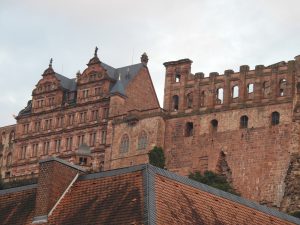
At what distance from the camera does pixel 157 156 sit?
111625mm

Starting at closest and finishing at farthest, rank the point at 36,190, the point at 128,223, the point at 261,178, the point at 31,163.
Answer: the point at 128,223 < the point at 36,190 < the point at 261,178 < the point at 31,163

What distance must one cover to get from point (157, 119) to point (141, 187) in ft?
239

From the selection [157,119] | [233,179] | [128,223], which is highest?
[157,119]

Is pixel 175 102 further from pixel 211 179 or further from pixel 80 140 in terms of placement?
pixel 80 140

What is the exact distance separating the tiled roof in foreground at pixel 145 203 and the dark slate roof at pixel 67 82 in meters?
86.8

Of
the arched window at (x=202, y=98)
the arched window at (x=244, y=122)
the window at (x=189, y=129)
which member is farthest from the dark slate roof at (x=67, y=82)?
the arched window at (x=244, y=122)

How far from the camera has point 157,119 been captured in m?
115

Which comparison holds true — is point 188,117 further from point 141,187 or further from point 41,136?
point 141,187

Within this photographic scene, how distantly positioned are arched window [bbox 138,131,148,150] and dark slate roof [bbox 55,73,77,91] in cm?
1970

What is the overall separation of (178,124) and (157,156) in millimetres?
5250

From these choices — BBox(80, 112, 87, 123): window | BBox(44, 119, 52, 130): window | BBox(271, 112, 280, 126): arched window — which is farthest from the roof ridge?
BBox(44, 119, 52, 130): window

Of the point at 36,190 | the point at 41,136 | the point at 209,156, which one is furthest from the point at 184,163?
the point at 36,190

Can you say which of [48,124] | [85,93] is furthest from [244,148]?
[48,124]

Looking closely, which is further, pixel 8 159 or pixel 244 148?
pixel 8 159
